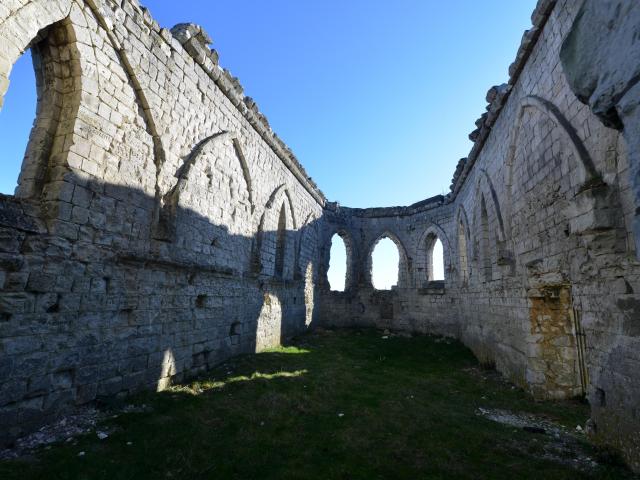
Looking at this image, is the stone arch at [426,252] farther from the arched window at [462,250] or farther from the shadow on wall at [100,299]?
the shadow on wall at [100,299]

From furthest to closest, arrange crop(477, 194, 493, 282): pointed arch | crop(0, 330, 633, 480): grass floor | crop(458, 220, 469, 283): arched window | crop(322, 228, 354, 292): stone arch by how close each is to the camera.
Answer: crop(322, 228, 354, 292): stone arch
crop(458, 220, 469, 283): arched window
crop(477, 194, 493, 282): pointed arch
crop(0, 330, 633, 480): grass floor

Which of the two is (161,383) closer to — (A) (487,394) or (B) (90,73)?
(B) (90,73)

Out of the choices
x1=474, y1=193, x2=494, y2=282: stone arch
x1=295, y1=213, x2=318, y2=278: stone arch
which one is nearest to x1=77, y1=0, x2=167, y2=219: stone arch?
x1=295, y1=213, x2=318, y2=278: stone arch

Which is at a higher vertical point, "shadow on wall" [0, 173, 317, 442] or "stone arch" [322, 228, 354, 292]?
"stone arch" [322, 228, 354, 292]

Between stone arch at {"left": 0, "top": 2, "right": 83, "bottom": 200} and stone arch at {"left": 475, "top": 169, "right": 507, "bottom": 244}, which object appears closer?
stone arch at {"left": 0, "top": 2, "right": 83, "bottom": 200}

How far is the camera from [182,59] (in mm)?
6262

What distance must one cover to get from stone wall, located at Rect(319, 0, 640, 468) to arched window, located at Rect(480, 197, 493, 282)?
0.04m

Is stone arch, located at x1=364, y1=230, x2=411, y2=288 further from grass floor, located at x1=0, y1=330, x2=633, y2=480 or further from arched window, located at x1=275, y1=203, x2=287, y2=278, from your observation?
grass floor, located at x1=0, y1=330, x2=633, y2=480

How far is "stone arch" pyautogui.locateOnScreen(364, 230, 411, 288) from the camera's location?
1558 centimetres

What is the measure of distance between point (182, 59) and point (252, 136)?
9.66 feet

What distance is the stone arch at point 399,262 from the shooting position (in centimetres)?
1558

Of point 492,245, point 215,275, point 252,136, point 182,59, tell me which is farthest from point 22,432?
point 492,245

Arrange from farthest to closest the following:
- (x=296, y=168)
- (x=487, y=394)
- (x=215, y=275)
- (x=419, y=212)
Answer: (x=419, y=212), (x=296, y=168), (x=215, y=275), (x=487, y=394)

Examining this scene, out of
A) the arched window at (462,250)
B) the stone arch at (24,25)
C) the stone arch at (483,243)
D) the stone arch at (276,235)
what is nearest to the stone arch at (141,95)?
the stone arch at (24,25)
